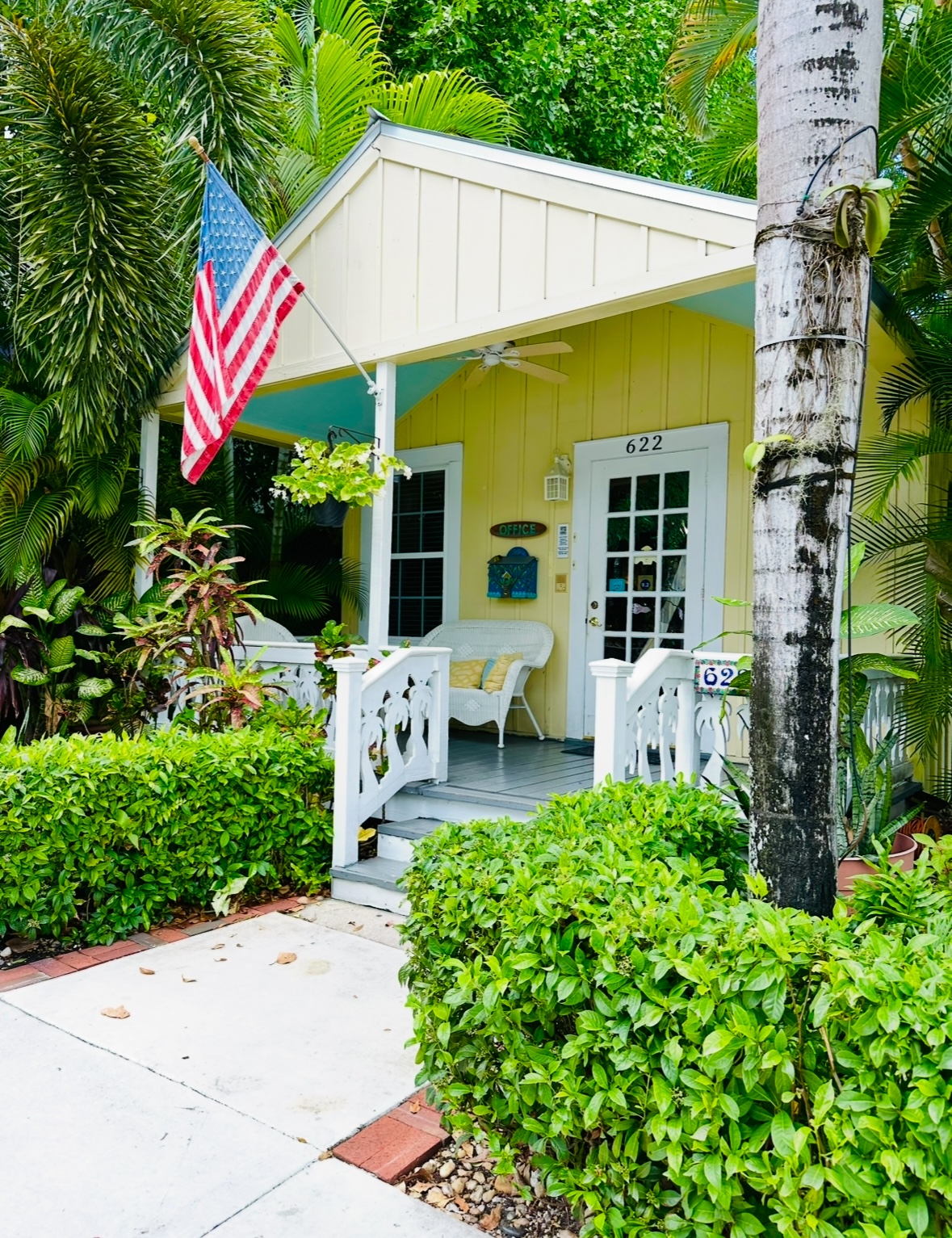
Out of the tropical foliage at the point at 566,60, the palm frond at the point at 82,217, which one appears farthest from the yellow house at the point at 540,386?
the tropical foliage at the point at 566,60

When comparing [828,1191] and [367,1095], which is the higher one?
[828,1191]

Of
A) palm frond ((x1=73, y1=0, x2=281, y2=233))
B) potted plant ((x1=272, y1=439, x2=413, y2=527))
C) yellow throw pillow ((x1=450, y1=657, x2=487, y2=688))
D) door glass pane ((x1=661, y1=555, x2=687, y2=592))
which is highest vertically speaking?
palm frond ((x1=73, y1=0, x2=281, y2=233))

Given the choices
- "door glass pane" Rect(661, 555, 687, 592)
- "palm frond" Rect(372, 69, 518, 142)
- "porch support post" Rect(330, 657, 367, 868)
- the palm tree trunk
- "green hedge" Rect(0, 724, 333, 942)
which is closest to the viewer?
the palm tree trunk

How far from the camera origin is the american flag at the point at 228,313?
15.6 ft

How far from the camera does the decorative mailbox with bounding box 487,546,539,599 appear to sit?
713 centimetres

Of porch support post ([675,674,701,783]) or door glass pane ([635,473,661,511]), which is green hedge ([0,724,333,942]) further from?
door glass pane ([635,473,661,511])

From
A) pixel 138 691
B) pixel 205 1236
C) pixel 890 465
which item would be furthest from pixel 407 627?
pixel 205 1236

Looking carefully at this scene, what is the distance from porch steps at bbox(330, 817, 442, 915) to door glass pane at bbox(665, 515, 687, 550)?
272 cm

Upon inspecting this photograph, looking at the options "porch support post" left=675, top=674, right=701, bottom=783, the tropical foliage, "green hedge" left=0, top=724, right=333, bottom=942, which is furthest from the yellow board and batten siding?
the tropical foliage

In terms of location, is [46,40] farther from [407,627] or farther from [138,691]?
[407,627]

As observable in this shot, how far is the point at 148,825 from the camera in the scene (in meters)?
3.98

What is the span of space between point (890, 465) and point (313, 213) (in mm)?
3870

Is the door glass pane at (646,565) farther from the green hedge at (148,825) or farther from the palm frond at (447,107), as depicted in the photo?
the palm frond at (447,107)

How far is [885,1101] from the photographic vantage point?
152 centimetres
